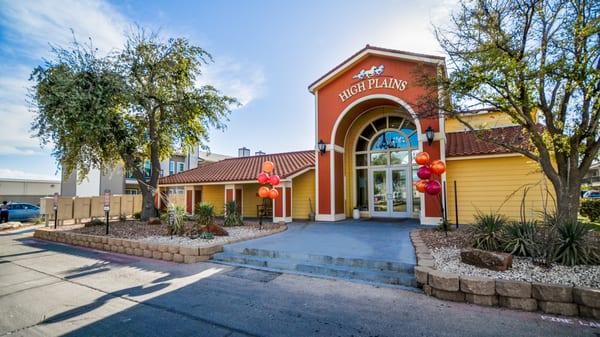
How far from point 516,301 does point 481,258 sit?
0.97 m

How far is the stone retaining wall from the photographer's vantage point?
12.6 feet

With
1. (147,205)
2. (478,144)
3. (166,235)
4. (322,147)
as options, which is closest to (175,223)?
(166,235)

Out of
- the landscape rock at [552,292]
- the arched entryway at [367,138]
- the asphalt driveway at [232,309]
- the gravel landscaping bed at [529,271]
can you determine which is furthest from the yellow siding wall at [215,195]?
the landscape rock at [552,292]

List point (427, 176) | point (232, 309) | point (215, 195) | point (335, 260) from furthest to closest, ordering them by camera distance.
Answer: point (215, 195) < point (427, 176) < point (335, 260) < point (232, 309)

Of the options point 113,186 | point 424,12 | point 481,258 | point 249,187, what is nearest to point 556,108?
point 424,12

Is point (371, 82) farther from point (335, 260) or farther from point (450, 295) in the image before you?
point (450, 295)

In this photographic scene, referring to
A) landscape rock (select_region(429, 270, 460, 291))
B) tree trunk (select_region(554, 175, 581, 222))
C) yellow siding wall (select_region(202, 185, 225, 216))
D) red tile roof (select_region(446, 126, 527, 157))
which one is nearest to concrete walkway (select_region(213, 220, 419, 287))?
landscape rock (select_region(429, 270, 460, 291))

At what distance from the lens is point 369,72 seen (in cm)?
1274

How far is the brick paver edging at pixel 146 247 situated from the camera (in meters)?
7.30

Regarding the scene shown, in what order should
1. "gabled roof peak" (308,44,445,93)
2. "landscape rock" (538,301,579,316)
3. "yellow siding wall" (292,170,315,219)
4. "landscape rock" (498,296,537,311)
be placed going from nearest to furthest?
"landscape rock" (538,301,579,316) → "landscape rock" (498,296,537,311) → "gabled roof peak" (308,44,445,93) → "yellow siding wall" (292,170,315,219)

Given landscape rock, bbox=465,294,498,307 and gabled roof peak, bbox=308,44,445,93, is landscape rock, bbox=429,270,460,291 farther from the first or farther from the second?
gabled roof peak, bbox=308,44,445,93

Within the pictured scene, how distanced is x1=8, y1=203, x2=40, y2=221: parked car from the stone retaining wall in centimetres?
2551

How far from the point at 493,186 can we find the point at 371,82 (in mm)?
6413

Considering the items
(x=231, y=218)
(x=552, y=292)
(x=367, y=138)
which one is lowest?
(x=552, y=292)
